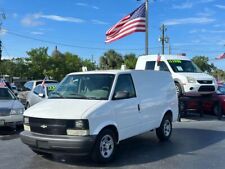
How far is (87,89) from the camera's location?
850 centimetres

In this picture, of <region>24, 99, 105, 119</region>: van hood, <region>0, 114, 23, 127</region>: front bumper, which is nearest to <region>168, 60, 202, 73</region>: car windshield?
<region>0, 114, 23, 127</region>: front bumper

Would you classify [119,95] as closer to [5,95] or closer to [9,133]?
[9,133]

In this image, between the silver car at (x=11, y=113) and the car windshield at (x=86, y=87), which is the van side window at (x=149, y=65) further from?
the car windshield at (x=86, y=87)

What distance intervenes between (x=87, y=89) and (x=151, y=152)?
2117 mm

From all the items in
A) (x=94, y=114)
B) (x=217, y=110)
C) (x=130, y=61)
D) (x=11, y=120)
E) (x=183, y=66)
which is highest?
(x=130, y=61)

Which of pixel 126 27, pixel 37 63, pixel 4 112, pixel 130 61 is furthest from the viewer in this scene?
pixel 37 63

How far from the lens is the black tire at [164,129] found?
1041 cm

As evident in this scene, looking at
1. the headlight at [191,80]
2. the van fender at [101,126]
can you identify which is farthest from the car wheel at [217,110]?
the van fender at [101,126]

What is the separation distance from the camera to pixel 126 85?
8.90 meters

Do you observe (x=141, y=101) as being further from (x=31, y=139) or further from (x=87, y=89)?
(x=31, y=139)

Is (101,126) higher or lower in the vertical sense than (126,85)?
lower

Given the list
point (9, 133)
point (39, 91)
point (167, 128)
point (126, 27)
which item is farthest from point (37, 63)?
point (167, 128)

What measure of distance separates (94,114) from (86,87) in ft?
4.00

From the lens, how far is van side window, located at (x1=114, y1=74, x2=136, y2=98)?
8625 mm
